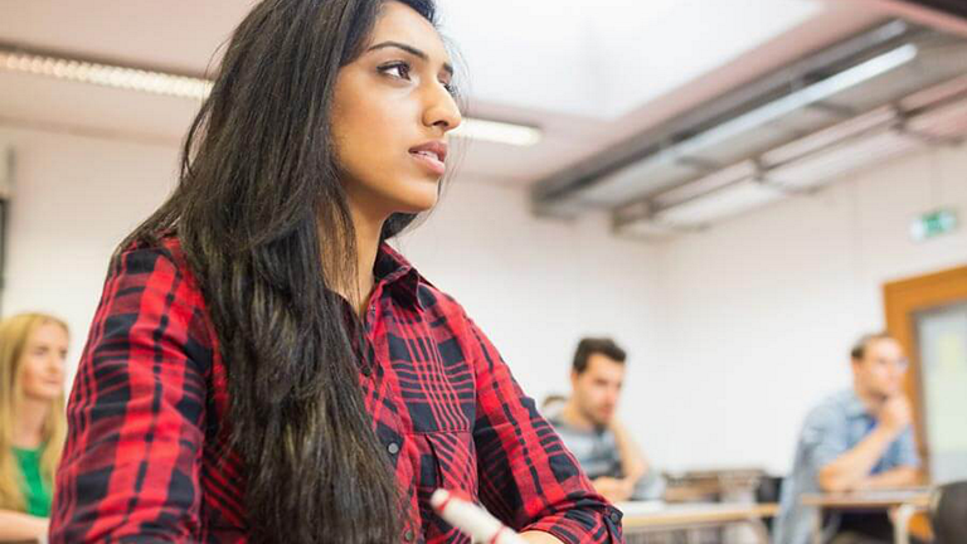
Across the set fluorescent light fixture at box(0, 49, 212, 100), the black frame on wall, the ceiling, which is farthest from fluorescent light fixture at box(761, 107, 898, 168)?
fluorescent light fixture at box(0, 49, 212, 100)

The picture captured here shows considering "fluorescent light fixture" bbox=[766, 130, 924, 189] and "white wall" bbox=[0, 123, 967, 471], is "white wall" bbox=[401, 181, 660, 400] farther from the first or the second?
"fluorescent light fixture" bbox=[766, 130, 924, 189]

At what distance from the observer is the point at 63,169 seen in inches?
238

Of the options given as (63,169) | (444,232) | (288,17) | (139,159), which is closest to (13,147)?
(63,169)

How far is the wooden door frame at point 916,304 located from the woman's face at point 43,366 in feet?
16.1

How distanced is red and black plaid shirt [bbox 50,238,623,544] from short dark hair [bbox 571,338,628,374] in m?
3.45

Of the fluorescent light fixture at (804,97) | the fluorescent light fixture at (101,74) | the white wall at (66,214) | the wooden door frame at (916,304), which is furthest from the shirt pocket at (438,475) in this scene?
the wooden door frame at (916,304)

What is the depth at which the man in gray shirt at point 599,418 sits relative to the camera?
446 centimetres

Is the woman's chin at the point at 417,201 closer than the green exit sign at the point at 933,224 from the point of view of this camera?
Yes

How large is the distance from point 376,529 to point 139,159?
5.84 meters

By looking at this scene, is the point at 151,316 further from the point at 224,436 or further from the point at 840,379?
the point at 840,379

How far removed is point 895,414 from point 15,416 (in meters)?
3.41

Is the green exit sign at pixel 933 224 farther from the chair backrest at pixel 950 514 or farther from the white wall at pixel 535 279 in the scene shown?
the chair backrest at pixel 950 514

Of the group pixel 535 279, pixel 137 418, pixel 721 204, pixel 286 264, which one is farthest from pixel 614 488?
pixel 721 204

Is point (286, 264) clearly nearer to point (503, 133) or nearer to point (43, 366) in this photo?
point (43, 366)
